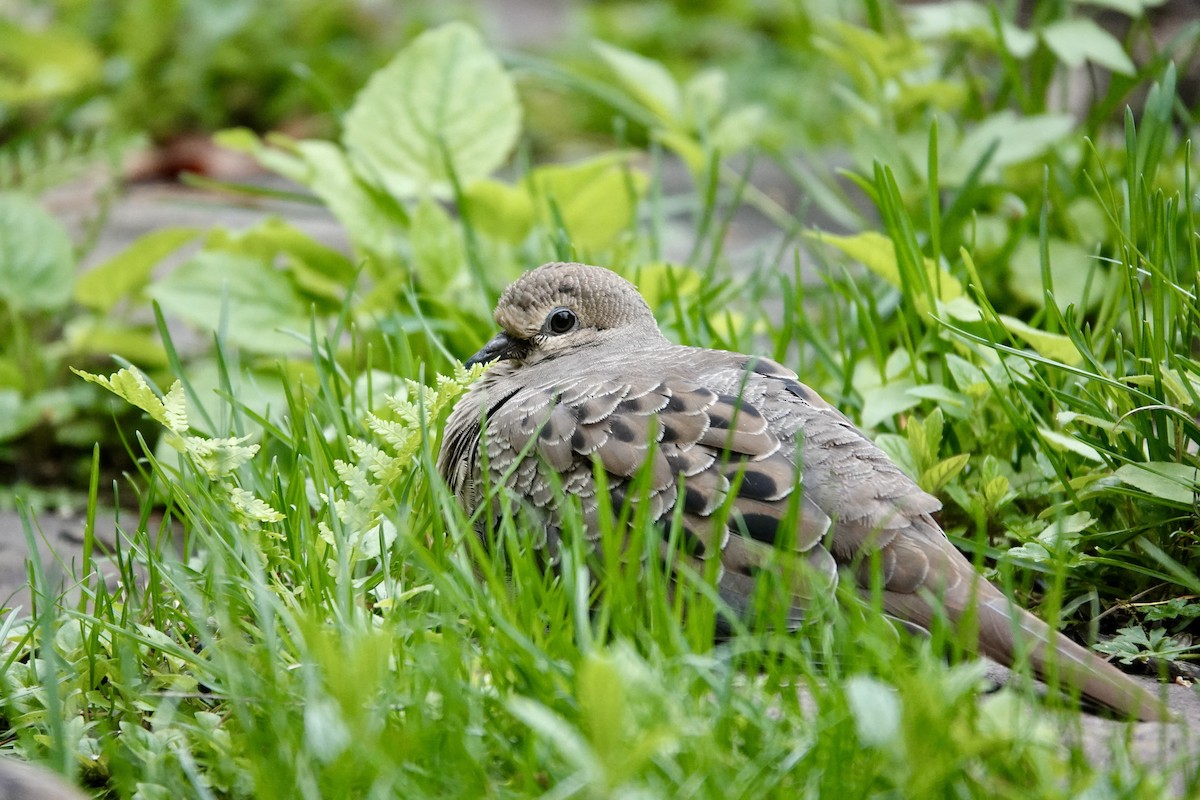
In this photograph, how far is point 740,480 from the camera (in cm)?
277

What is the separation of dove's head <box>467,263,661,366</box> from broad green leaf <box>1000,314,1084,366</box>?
1010 mm

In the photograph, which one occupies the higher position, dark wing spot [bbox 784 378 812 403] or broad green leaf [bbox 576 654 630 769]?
broad green leaf [bbox 576 654 630 769]

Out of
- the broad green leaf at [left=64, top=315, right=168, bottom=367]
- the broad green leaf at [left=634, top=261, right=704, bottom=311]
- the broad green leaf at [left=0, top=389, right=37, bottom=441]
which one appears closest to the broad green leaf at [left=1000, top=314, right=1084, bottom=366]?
the broad green leaf at [left=634, top=261, right=704, bottom=311]

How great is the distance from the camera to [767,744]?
229 centimetres

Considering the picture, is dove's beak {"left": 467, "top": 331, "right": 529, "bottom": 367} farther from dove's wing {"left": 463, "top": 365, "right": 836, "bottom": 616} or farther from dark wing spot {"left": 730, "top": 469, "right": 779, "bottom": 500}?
dark wing spot {"left": 730, "top": 469, "right": 779, "bottom": 500}

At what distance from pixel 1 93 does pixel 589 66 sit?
3781 mm

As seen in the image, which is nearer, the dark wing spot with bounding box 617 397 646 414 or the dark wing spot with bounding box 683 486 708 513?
the dark wing spot with bounding box 683 486 708 513

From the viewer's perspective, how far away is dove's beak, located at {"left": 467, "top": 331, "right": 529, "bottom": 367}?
373 cm

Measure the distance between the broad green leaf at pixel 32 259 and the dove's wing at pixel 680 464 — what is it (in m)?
2.26

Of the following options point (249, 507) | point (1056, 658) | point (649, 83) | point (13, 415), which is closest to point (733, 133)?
point (649, 83)

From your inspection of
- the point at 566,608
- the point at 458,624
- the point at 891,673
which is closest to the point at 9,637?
the point at 458,624

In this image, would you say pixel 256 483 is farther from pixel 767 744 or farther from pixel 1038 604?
pixel 1038 604

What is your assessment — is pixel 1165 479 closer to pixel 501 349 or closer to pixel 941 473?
pixel 941 473

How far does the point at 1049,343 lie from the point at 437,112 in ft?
8.13
